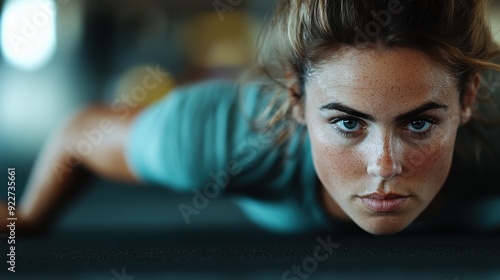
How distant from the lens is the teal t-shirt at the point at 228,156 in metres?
0.76

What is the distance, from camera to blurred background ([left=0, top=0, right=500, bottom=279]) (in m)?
0.78

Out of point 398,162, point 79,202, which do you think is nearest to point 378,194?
point 398,162

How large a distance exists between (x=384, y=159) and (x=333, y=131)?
63mm

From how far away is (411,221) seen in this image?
742 millimetres

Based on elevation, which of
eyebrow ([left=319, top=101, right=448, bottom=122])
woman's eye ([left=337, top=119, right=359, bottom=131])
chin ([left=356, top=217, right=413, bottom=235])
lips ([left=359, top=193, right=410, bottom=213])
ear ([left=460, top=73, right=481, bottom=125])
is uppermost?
ear ([left=460, top=73, right=481, bottom=125])

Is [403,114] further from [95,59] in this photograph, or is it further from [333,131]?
[95,59]

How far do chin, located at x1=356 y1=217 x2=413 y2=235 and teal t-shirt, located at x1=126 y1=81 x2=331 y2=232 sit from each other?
5 centimetres

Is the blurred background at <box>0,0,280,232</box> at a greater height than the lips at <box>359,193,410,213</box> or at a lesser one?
greater

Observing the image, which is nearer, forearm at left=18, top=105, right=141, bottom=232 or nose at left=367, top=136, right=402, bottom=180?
nose at left=367, top=136, right=402, bottom=180

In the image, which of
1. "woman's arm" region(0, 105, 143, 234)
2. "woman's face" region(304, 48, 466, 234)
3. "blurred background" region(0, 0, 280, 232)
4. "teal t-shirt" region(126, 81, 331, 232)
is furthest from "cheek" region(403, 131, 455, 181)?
"woman's arm" region(0, 105, 143, 234)

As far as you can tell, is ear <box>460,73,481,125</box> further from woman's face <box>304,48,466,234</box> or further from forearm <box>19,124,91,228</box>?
forearm <box>19,124,91,228</box>

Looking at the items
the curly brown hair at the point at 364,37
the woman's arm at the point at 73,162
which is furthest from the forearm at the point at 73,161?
the curly brown hair at the point at 364,37

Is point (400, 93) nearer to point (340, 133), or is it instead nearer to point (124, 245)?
point (340, 133)

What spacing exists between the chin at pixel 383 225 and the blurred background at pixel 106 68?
0.46 feet
